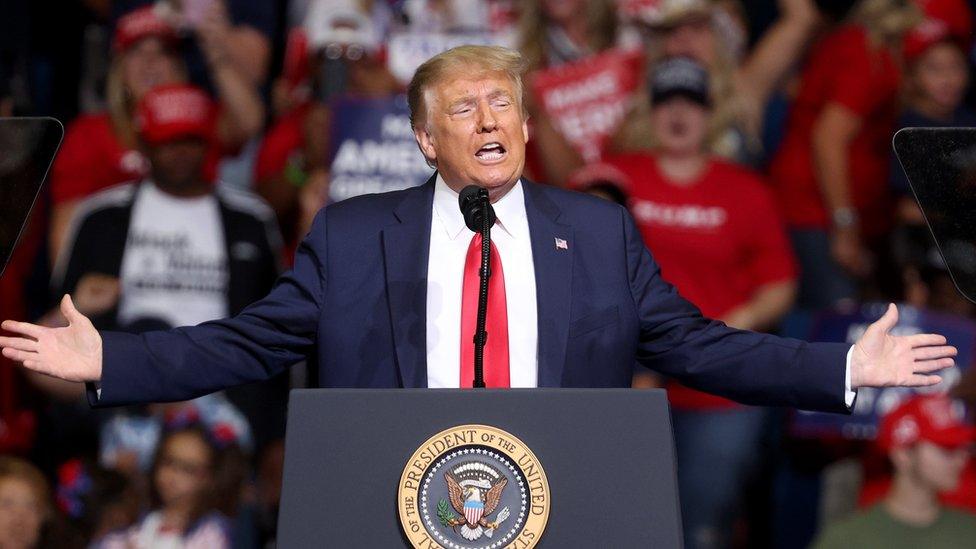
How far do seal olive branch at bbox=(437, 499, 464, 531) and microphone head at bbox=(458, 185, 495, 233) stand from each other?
0.43m

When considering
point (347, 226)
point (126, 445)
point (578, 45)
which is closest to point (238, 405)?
point (126, 445)

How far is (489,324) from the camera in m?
2.80

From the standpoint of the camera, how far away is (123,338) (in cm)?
274

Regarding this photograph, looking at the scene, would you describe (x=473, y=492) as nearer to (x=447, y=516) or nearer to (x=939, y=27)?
(x=447, y=516)

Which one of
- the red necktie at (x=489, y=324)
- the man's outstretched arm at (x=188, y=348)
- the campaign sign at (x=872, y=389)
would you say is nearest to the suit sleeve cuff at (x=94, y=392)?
the man's outstretched arm at (x=188, y=348)

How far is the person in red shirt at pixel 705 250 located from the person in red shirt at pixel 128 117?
4.96ft

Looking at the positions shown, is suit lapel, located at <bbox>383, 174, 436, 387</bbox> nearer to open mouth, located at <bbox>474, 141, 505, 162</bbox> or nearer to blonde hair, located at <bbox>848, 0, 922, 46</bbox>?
open mouth, located at <bbox>474, 141, 505, 162</bbox>

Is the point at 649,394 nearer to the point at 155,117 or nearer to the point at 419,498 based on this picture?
the point at 419,498

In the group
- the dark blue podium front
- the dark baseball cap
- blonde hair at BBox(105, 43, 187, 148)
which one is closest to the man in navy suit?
the dark blue podium front

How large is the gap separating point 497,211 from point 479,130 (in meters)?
0.15

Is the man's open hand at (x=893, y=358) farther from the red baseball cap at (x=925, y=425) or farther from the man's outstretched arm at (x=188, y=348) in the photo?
the red baseball cap at (x=925, y=425)

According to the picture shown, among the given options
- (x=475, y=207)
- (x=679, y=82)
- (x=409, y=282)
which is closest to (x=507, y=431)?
(x=475, y=207)

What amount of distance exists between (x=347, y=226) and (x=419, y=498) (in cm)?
68

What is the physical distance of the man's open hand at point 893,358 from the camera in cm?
274
